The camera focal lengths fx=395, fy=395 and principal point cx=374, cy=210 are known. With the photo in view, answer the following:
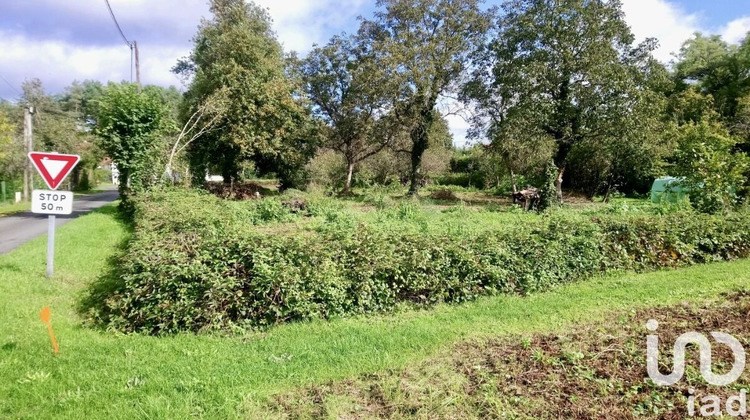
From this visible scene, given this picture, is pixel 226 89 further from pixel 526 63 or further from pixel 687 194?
pixel 687 194

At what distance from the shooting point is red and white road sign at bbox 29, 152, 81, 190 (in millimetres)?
6309

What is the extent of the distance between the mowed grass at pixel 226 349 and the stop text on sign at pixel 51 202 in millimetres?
1112

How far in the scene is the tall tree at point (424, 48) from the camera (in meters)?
19.6

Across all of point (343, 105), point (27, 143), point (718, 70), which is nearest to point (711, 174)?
point (343, 105)

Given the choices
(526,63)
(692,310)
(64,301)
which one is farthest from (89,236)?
(526,63)

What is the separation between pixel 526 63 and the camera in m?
16.9

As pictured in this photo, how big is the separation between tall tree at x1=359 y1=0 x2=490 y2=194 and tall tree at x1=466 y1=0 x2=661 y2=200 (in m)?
3.10

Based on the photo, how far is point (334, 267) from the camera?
4758 millimetres

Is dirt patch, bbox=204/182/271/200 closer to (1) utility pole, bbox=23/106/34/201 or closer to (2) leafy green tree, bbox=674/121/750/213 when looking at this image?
(1) utility pole, bbox=23/106/34/201

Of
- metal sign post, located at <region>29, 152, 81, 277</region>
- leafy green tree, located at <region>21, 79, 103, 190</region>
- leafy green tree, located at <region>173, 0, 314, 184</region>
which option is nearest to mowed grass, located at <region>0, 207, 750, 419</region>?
metal sign post, located at <region>29, 152, 81, 277</region>

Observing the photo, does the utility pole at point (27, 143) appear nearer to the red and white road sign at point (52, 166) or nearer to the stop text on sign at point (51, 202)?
the red and white road sign at point (52, 166)

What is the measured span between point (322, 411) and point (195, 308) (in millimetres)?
2156

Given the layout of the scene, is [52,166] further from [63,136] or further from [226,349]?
[63,136]

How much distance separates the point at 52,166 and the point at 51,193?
45 centimetres
